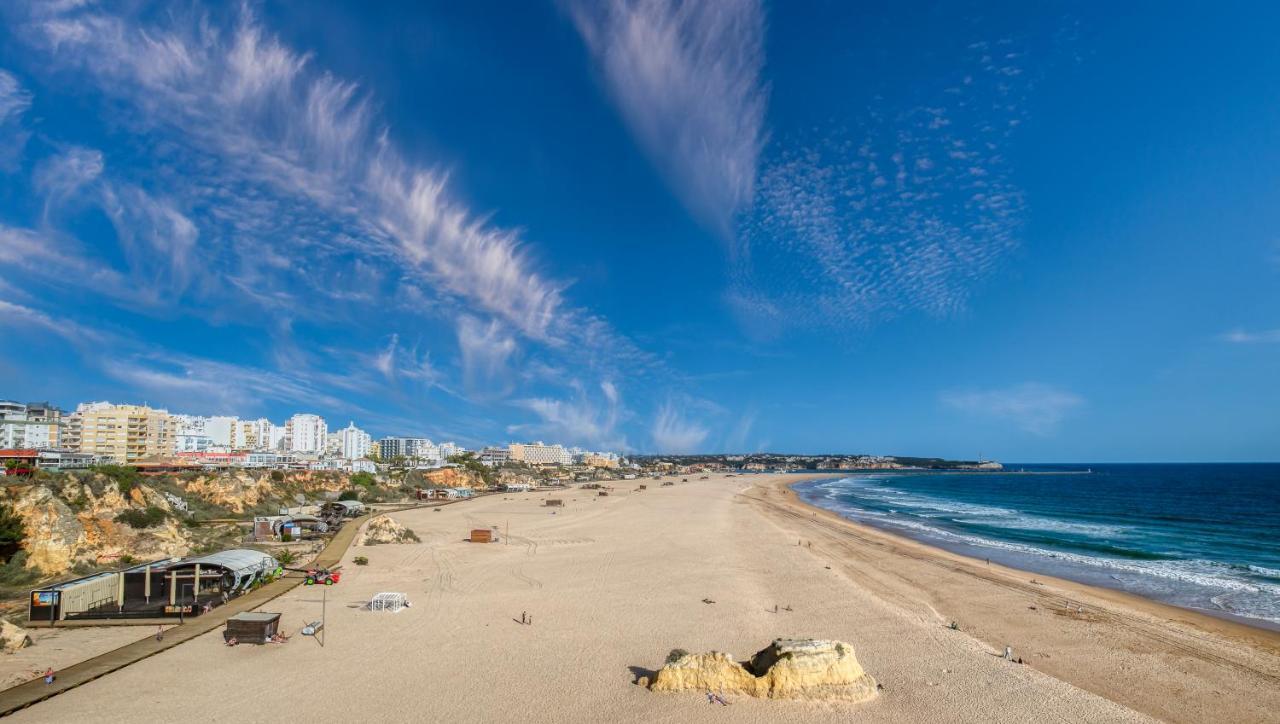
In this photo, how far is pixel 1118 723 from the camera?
12430 mm

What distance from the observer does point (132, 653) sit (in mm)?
15266

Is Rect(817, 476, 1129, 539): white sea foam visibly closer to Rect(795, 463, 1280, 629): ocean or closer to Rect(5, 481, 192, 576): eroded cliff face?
Rect(795, 463, 1280, 629): ocean

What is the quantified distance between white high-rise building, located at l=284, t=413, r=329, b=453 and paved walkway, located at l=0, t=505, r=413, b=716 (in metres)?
164

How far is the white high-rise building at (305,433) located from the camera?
167m

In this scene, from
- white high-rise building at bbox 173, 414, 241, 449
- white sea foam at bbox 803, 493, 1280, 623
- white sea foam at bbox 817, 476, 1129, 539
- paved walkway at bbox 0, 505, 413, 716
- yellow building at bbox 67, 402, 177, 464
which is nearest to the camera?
paved walkway at bbox 0, 505, 413, 716

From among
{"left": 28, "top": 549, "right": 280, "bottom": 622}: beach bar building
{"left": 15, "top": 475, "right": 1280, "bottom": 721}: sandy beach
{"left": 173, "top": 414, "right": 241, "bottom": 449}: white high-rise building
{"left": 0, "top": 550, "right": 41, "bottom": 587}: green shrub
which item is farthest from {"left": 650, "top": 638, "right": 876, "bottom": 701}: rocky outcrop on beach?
{"left": 173, "top": 414, "right": 241, "bottom": 449}: white high-rise building

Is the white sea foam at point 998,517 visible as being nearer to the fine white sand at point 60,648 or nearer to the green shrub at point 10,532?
the fine white sand at point 60,648

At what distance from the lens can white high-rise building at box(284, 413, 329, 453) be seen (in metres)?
167

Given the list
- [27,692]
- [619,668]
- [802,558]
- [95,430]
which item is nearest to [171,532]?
[27,692]

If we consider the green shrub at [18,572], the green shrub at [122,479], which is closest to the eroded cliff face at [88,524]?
the green shrub at [122,479]

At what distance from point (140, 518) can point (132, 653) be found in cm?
1780

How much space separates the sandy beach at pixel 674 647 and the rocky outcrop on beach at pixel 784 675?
11.4 inches

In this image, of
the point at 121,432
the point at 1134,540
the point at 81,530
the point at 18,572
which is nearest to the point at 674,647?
the point at 18,572

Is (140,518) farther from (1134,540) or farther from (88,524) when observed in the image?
(1134,540)
